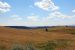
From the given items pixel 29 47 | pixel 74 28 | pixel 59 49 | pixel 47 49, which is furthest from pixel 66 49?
pixel 74 28

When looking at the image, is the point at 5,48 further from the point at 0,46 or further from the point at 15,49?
the point at 15,49

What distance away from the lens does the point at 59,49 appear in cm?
2259

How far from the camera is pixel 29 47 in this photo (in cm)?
1848

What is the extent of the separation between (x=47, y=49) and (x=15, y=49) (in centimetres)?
344

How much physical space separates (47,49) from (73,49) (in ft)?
9.71

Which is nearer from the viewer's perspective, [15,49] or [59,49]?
[15,49]

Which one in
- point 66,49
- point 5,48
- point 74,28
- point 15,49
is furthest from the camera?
point 74,28

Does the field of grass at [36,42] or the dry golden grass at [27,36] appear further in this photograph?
the dry golden grass at [27,36]

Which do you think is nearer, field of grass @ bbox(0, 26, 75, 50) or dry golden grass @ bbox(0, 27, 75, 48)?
field of grass @ bbox(0, 26, 75, 50)

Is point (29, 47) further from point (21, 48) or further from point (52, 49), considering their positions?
point (52, 49)

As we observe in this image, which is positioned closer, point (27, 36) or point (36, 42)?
point (36, 42)

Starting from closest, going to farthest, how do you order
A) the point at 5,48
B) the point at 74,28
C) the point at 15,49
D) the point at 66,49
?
the point at 15,49 < the point at 5,48 < the point at 66,49 < the point at 74,28

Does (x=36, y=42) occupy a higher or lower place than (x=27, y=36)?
lower

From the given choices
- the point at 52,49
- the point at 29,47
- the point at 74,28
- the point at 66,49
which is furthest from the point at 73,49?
the point at 74,28
